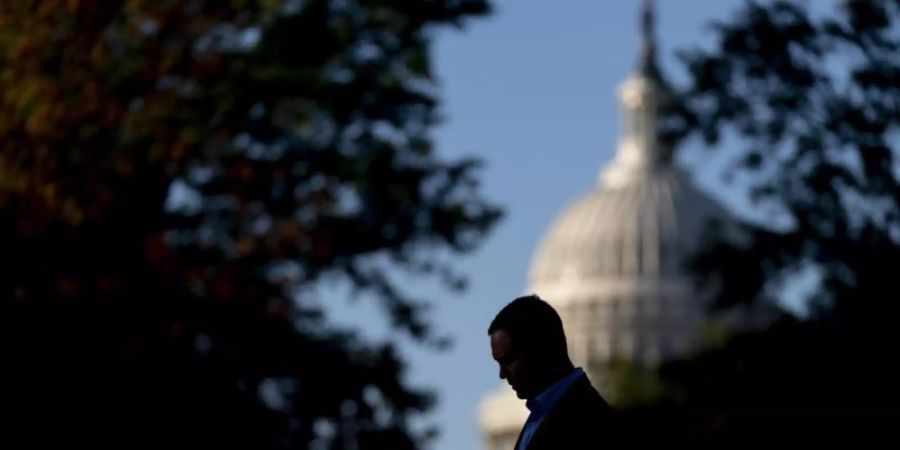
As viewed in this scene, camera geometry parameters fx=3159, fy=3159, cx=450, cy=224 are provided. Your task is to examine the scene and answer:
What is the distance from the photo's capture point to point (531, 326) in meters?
7.73

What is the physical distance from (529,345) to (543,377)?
9cm

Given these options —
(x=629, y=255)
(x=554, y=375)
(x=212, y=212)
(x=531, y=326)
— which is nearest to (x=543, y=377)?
(x=554, y=375)

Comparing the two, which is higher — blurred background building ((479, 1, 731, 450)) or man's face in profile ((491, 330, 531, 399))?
blurred background building ((479, 1, 731, 450))

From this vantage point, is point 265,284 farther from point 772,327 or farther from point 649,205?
point 649,205

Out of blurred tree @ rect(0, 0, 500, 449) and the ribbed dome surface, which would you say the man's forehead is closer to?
blurred tree @ rect(0, 0, 500, 449)

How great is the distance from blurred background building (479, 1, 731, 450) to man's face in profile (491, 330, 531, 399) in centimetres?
15278

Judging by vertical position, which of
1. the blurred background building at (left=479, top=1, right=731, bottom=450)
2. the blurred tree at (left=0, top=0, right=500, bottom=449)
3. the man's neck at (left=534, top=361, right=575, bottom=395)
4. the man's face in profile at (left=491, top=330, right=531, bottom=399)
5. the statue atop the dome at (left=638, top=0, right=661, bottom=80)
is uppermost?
the statue atop the dome at (left=638, top=0, right=661, bottom=80)

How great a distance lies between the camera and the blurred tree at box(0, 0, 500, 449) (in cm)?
3155

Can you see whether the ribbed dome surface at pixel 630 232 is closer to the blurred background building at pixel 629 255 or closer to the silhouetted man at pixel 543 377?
the blurred background building at pixel 629 255

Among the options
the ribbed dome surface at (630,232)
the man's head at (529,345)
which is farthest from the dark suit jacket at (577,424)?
the ribbed dome surface at (630,232)

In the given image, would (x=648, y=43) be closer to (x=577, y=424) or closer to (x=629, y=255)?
(x=629, y=255)

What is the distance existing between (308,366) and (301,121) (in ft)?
9.76

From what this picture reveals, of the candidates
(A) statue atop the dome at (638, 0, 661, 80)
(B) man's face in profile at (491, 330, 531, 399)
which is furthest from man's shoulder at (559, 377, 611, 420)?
(A) statue atop the dome at (638, 0, 661, 80)

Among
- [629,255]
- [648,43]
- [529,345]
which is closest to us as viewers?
[529,345]
